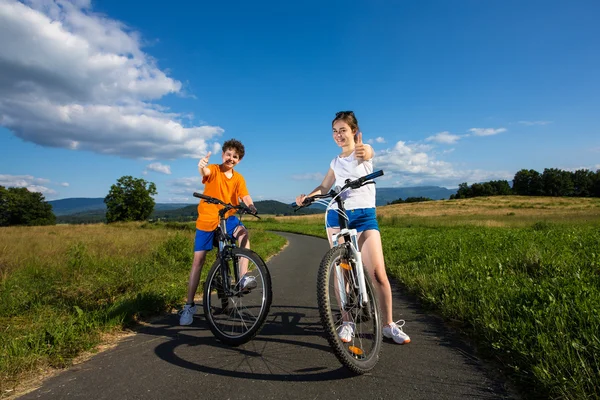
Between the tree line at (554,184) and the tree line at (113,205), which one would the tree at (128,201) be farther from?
the tree line at (554,184)

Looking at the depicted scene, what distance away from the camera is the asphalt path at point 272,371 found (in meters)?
2.39

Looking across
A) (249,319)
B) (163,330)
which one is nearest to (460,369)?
(249,319)

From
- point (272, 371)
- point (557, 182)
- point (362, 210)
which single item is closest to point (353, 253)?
point (362, 210)

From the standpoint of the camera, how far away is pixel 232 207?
13.1 feet

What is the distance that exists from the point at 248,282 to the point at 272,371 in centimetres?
112

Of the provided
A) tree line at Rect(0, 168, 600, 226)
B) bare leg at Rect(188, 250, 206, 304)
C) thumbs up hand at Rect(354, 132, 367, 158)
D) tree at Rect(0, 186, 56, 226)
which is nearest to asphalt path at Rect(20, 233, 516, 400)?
bare leg at Rect(188, 250, 206, 304)

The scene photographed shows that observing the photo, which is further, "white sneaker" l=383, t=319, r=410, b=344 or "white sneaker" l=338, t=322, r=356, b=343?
"white sneaker" l=383, t=319, r=410, b=344

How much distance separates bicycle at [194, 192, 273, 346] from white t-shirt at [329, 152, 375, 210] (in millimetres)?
1201

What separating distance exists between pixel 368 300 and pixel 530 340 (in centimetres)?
138

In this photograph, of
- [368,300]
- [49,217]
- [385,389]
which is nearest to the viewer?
[385,389]

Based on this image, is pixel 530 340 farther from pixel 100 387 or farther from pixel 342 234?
pixel 100 387

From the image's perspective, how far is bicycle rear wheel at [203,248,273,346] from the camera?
3312 mm

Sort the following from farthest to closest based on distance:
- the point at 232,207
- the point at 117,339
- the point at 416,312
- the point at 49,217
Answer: the point at 49,217 → the point at 416,312 → the point at 232,207 → the point at 117,339

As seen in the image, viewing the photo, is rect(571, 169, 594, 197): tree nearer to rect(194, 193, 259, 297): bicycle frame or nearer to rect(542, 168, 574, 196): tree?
rect(542, 168, 574, 196): tree
